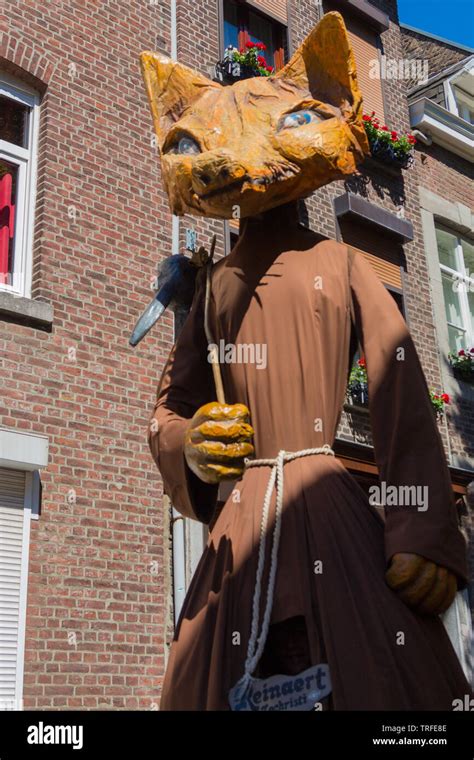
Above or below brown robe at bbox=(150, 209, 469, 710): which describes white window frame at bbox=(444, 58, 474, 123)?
above

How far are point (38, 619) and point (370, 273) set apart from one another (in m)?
5.02

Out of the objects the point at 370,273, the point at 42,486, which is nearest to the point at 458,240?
the point at 42,486

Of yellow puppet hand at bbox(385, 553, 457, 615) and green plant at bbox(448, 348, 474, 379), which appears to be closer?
yellow puppet hand at bbox(385, 553, 457, 615)

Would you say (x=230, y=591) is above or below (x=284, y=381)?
below

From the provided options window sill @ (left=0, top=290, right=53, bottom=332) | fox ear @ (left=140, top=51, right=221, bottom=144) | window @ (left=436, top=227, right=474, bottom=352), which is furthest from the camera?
window @ (left=436, top=227, right=474, bottom=352)

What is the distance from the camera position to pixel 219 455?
2639 mm

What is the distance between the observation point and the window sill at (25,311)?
778 cm

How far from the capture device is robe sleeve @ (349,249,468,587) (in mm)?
2596

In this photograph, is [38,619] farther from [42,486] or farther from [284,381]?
[284,381]

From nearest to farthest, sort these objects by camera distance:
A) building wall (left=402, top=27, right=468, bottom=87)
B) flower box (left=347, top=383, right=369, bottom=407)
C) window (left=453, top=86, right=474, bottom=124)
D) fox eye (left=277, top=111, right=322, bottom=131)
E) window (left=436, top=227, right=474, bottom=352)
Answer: fox eye (left=277, top=111, right=322, bottom=131) → flower box (left=347, top=383, right=369, bottom=407) → window (left=436, top=227, right=474, bottom=352) → window (left=453, top=86, right=474, bottom=124) → building wall (left=402, top=27, right=468, bottom=87)

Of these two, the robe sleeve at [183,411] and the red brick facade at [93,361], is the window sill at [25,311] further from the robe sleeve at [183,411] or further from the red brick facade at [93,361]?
the robe sleeve at [183,411]

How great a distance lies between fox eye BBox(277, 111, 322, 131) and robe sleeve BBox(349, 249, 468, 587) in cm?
50

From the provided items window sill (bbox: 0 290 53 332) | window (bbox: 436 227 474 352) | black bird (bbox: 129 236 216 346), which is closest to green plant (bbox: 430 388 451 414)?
window (bbox: 436 227 474 352)

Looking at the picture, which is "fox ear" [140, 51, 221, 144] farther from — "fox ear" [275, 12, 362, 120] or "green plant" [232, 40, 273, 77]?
"green plant" [232, 40, 273, 77]
